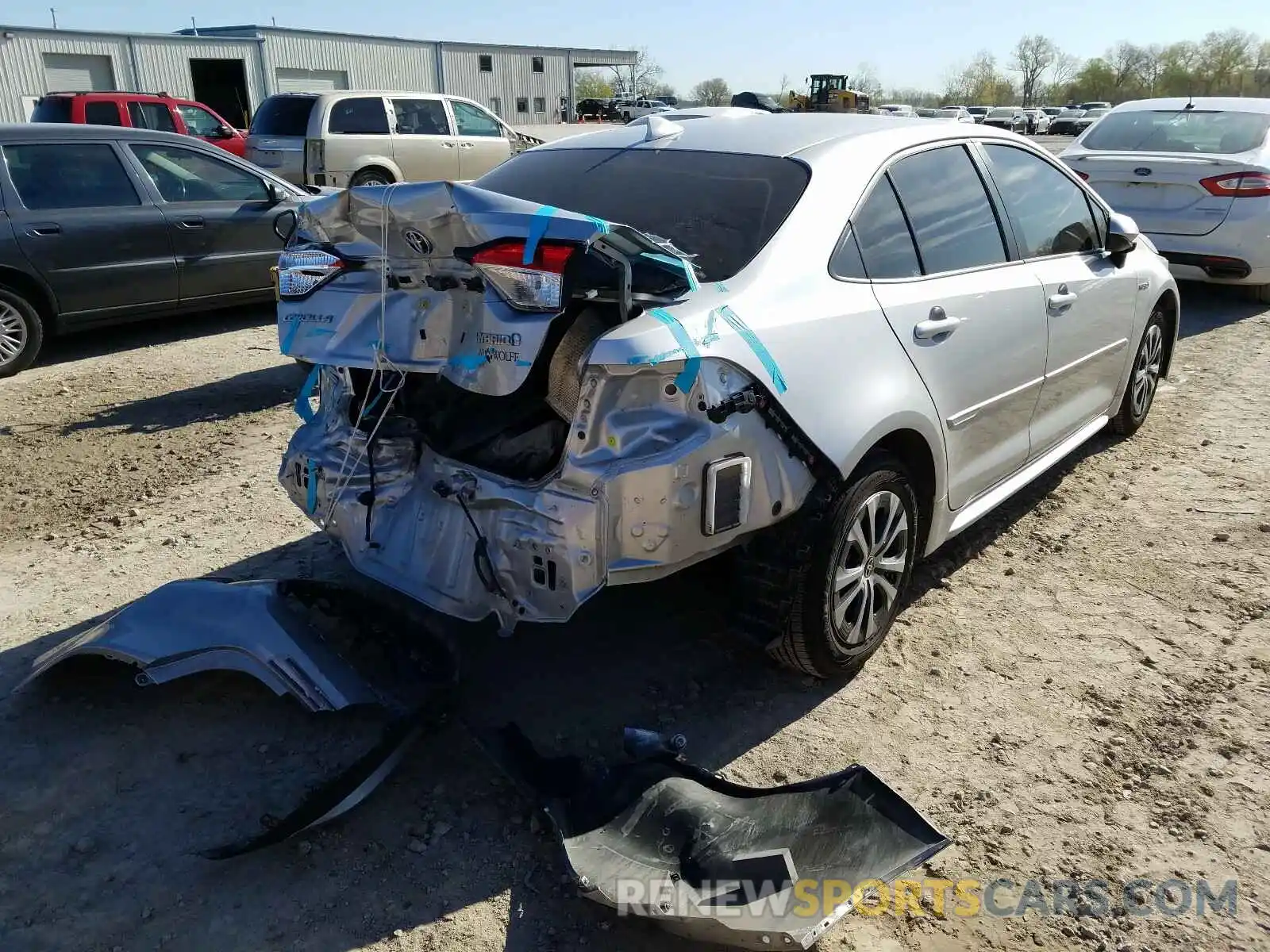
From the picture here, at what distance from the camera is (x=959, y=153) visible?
12.8 ft

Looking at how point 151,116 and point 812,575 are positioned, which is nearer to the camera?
point 812,575

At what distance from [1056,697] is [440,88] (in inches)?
1718

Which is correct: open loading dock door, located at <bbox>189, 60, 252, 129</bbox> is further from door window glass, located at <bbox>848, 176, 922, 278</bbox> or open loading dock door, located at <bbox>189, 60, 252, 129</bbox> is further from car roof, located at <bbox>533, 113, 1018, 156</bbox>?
door window glass, located at <bbox>848, 176, 922, 278</bbox>

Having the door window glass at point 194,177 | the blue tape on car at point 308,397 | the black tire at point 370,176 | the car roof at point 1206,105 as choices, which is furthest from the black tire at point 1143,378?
the black tire at point 370,176

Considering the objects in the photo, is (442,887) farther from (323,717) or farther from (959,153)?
(959,153)

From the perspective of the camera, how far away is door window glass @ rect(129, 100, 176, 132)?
15016 millimetres

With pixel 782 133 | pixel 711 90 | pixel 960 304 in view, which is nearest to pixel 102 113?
pixel 782 133

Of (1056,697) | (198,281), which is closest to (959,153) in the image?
(1056,697)

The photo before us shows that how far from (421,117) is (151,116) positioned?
14.0 ft

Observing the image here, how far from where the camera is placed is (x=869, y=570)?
3387 millimetres

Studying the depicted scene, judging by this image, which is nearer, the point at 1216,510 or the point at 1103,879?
the point at 1103,879

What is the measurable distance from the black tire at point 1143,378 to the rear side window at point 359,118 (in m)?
11.7

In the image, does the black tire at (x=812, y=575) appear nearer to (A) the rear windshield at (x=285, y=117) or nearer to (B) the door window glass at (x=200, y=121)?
(A) the rear windshield at (x=285, y=117)

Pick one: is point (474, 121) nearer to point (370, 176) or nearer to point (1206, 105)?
point (370, 176)
